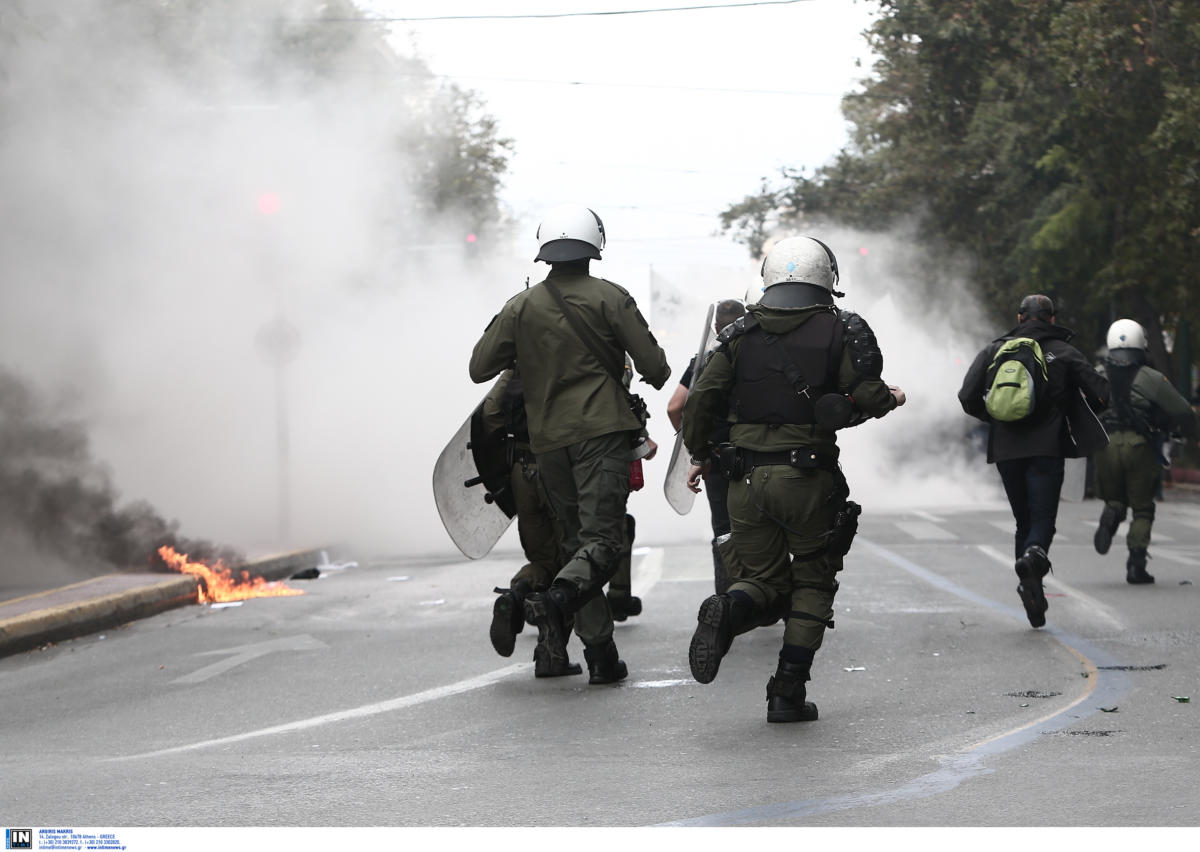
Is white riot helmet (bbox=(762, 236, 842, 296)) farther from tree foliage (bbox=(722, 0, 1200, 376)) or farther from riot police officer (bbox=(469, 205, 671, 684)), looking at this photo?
tree foliage (bbox=(722, 0, 1200, 376))

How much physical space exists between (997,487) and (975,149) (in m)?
6.53

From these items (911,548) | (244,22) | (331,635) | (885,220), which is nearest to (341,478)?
(244,22)

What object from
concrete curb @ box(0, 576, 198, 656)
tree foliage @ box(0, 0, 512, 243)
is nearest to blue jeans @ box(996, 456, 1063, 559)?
concrete curb @ box(0, 576, 198, 656)

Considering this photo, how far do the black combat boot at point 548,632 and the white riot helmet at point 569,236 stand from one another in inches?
54.2

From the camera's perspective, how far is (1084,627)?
27.1 feet

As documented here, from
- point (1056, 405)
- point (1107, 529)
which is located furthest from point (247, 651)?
point (1107, 529)

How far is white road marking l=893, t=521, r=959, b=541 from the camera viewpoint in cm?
1450

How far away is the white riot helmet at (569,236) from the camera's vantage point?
6.65 meters

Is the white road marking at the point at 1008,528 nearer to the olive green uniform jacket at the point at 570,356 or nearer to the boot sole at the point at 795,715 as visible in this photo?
the olive green uniform jacket at the point at 570,356

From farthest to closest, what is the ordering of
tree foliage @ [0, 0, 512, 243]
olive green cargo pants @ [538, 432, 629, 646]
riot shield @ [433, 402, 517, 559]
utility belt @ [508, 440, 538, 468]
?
1. tree foliage @ [0, 0, 512, 243]
2. riot shield @ [433, 402, 517, 559]
3. utility belt @ [508, 440, 538, 468]
4. olive green cargo pants @ [538, 432, 629, 646]

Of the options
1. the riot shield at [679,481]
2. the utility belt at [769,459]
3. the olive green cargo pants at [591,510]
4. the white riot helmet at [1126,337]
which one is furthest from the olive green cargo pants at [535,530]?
the white riot helmet at [1126,337]

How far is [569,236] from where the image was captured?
21.9 ft

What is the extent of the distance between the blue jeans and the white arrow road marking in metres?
3.64

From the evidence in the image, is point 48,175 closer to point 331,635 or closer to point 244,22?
point 244,22
